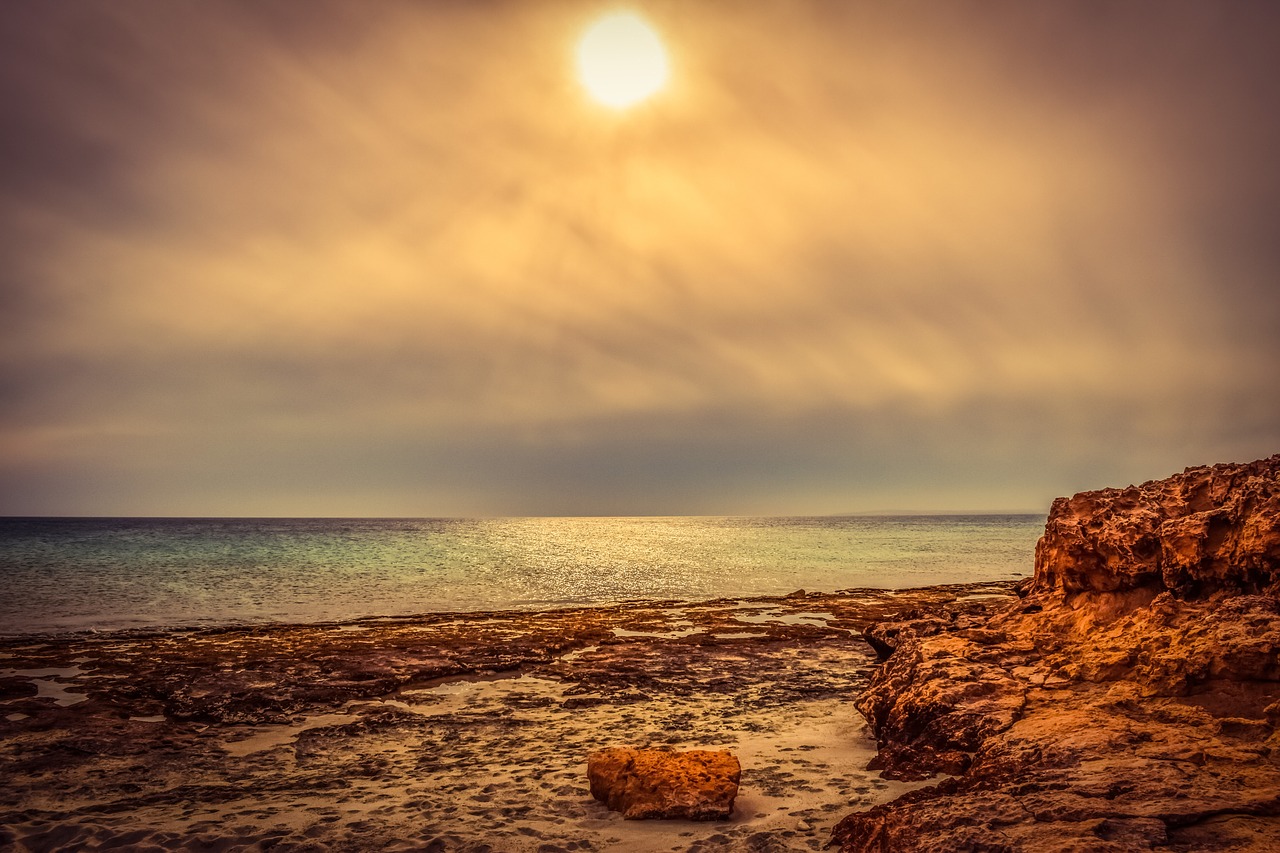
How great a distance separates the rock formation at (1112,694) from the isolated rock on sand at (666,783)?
4.71 feet

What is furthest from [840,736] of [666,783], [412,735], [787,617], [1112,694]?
[787,617]

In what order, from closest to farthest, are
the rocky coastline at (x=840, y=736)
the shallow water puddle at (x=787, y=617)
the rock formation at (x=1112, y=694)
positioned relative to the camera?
the rock formation at (x=1112, y=694)
the rocky coastline at (x=840, y=736)
the shallow water puddle at (x=787, y=617)

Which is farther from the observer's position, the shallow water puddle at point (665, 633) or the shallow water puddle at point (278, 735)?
the shallow water puddle at point (665, 633)

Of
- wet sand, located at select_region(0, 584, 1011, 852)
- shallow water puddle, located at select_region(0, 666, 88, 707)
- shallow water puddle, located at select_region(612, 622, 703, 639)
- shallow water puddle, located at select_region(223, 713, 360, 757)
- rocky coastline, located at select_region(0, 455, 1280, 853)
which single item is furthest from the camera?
shallow water puddle, located at select_region(612, 622, 703, 639)

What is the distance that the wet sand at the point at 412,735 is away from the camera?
7.36 meters

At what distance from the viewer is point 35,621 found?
2794 cm

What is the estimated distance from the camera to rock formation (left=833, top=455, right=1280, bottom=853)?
4906 millimetres

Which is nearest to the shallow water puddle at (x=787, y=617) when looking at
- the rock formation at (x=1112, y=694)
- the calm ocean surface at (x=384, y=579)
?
the calm ocean surface at (x=384, y=579)

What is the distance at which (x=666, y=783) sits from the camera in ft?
25.1

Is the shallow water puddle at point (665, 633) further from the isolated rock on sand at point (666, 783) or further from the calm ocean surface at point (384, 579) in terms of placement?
the isolated rock on sand at point (666, 783)

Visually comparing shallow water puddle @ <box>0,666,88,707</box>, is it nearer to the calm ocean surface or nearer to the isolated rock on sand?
the calm ocean surface

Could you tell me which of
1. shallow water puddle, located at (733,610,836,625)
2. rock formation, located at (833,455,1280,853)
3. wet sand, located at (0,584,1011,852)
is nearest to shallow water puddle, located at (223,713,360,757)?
wet sand, located at (0,584,1011,852)

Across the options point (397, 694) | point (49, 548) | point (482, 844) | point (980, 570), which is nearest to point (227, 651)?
point (397, 694)

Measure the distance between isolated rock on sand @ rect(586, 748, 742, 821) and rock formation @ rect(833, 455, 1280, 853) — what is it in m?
1.44
